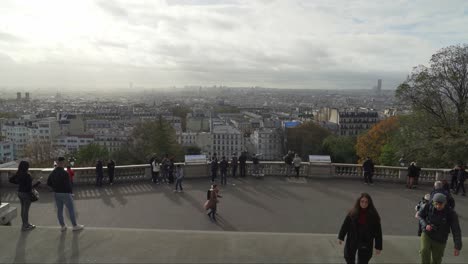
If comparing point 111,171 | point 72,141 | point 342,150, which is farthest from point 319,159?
point 72,141

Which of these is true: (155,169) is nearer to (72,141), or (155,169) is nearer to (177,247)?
(177,247)

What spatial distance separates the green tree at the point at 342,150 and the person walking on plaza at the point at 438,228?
157 feet

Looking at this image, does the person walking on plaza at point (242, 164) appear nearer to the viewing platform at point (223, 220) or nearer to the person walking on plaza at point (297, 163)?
the viewing platform at point (223, 220)

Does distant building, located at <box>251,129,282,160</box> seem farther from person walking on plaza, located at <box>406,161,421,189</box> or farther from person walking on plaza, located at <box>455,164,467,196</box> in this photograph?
person walking on plaza, located at <box>455,164,467,196</box>

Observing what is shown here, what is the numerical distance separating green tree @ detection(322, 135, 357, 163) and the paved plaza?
3911 centimetres

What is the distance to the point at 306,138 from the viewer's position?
257 feet

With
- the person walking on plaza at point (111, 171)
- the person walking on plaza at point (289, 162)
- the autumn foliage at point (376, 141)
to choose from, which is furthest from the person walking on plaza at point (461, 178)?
the autumn foliage at point (376, 141)

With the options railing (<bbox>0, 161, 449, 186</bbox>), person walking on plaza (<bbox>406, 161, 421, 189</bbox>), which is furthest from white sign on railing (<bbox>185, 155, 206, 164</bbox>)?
person walking on plaza (<bbox>406, 161, 421, 189</bbox>)

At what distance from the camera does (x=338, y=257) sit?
7.21 metres

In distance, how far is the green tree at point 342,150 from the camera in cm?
5371

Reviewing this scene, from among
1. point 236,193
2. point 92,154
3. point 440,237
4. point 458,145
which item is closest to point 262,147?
point 92,154

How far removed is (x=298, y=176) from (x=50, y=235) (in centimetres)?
1057

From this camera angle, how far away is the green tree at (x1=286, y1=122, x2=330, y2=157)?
76.6m

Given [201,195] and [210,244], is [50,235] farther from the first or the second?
[201,195]
